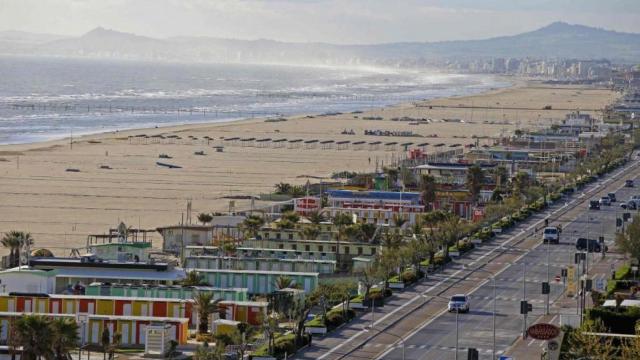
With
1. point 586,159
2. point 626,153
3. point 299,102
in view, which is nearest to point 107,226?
point 586,159

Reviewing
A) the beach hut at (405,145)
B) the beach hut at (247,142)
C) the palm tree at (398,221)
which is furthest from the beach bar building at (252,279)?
the beach hut at (247,142)

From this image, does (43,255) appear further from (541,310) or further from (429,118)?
(429,118)

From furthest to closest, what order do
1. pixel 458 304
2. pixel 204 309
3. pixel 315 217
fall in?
pixel 315 217
pixel 458 304
pixel 204 309

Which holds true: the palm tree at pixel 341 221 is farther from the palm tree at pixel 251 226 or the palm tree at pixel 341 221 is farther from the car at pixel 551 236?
the car at pixel 551 236

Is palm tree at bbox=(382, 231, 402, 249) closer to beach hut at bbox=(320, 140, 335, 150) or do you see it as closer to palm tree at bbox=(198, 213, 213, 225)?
palm tree at bbox=(198, 213, 213, 225)

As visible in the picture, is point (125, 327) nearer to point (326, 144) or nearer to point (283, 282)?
point (283, 282)

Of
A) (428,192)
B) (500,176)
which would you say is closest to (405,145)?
(500,176)
